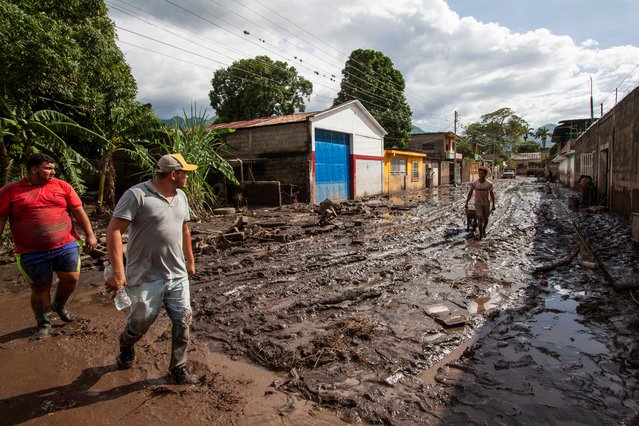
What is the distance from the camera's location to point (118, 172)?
19812mm

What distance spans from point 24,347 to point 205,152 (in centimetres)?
962

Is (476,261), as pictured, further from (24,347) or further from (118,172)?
(118,172)

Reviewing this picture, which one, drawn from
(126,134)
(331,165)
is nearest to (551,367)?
(126,134)

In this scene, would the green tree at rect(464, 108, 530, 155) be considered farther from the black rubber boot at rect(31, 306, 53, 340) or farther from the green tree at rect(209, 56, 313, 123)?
the black rubber boot at rect(31, 306, 53, 340)

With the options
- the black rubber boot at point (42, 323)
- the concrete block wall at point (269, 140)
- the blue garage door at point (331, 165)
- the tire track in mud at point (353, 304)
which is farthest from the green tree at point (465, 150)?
the black rubber boot at point (42, 323)

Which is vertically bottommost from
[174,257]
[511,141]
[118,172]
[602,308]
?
[602,308]

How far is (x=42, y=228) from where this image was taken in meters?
3.95

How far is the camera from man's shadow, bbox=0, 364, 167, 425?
108 inches

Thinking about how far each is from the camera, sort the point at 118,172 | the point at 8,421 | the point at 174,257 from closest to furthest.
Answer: the point at 8,421, the point at 174,257, the point at 118,172

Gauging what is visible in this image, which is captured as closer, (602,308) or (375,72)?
(602,308)

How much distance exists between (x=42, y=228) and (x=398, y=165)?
2874cm

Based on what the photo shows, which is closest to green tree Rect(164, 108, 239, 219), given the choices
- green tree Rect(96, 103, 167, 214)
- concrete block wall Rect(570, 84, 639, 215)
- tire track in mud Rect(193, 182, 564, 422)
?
green tree Rect(96, 103, 167, 214)

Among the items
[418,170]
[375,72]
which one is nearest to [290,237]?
[418,170]

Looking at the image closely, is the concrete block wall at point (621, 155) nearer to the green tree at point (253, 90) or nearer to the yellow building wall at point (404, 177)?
the yellow building wall at point (404, 177)
